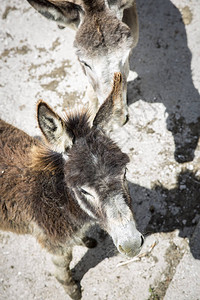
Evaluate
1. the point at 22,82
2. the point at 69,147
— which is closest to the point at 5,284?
the point at 69,147

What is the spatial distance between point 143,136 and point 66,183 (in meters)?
2.37

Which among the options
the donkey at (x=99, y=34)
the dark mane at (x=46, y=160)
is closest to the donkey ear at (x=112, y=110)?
the dark mane at (x=46, y=160)

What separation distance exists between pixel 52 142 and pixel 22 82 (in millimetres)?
3530

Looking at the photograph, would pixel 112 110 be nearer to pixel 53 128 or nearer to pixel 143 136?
pixel 53 128

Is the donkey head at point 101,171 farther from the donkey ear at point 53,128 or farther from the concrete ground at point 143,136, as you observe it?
the concrete ground at point 143,136

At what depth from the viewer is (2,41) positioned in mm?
5922

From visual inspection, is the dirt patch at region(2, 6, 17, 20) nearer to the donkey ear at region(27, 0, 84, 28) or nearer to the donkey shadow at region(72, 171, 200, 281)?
the donkey ear at region(27, 0, 84, 28)

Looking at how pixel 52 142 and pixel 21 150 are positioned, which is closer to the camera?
pixel 52 142

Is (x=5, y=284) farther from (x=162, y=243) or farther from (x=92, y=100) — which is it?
(x=92, y=100)

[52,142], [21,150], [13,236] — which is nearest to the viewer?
[52,142]

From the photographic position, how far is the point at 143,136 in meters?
4.69

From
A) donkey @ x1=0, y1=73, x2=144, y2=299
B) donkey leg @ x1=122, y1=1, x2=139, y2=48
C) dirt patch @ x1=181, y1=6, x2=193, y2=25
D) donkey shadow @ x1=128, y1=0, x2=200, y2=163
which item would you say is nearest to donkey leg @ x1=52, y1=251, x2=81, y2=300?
donkey @ x1=0, y1=73, x2=144, y2=299

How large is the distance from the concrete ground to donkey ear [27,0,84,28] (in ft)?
5.62

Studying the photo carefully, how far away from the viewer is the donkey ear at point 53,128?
7.25 ft
